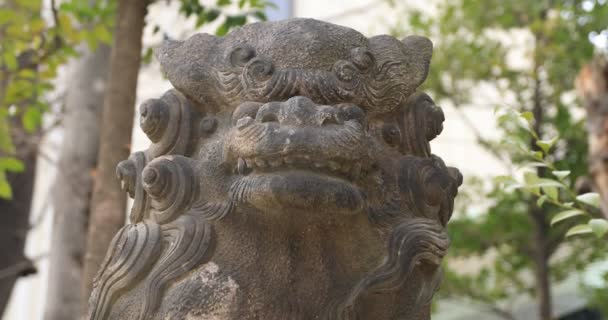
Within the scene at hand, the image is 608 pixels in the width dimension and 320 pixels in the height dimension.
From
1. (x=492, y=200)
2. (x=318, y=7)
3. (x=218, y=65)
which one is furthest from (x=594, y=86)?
(x=318, y=7)

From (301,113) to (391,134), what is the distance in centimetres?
34

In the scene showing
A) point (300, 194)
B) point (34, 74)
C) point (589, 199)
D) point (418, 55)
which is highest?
point (34, 74)

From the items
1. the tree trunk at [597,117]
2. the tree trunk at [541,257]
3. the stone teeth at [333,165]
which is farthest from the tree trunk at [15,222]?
the tree trunk at [541,257]

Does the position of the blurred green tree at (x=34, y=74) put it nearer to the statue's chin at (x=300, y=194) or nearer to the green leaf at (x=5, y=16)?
the green leaf at (x=5, y=16)

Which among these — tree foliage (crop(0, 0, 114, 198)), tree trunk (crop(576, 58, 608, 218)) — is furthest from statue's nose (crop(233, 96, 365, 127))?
tree trunk (crop(576, 58, 608, 218))

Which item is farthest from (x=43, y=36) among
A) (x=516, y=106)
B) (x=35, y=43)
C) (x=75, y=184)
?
(x=516, y=106)

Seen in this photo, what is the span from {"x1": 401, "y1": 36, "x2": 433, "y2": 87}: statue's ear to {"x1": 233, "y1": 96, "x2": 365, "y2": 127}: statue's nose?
1.10ft

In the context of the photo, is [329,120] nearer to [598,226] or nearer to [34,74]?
[598,226]

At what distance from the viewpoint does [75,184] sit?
4.43m

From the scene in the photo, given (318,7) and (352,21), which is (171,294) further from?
(318,7)

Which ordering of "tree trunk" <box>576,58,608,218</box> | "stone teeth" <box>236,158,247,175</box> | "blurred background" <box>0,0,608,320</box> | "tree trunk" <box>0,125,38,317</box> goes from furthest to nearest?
"tree trunk" <box>0,125,38,317</box>, "tree trunk" <box>576,58,608,218</box>, "blurred background" <box>0,0,608,320</box>, "stone teeth" <box>236,158,247,175</box>

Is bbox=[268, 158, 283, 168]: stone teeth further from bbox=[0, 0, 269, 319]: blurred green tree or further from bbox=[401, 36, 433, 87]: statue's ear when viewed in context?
bbox=[0, 0, 269, 319]: blurred green tree

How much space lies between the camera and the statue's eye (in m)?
2.18

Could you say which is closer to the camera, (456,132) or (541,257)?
(541,257)
